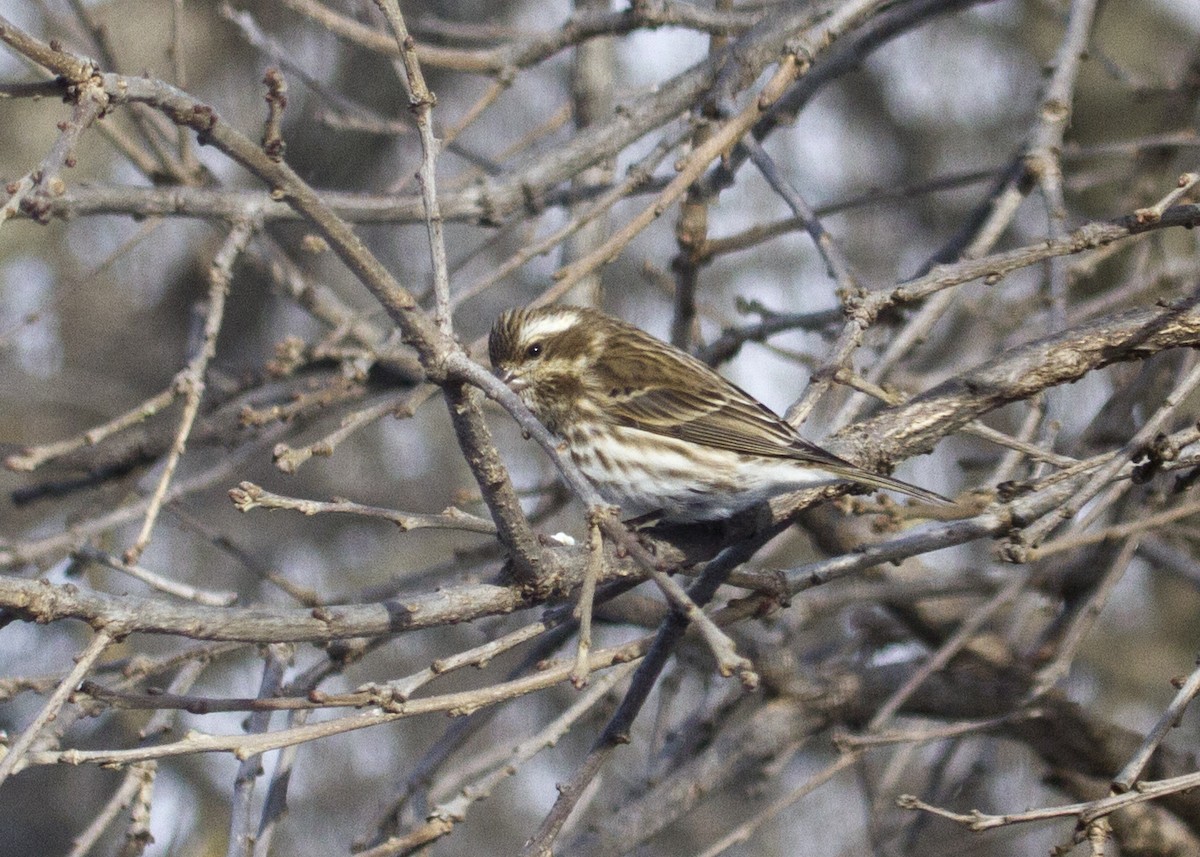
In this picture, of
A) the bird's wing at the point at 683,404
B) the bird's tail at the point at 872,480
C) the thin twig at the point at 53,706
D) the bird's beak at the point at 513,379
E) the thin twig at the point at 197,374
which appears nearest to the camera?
the thin twig at the point at 53,706

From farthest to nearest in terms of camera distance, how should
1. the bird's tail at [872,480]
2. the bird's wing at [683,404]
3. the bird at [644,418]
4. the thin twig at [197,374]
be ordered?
the bird's wing at [683,404], the bird at [644,418], the bird's tail at [872,480], the thin twig at [197,374]

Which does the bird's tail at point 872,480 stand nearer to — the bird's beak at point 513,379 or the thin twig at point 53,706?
the bird's beak at point 513,379

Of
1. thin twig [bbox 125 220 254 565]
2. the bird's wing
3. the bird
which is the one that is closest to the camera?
thin twig [bbox 125 220 254 565]

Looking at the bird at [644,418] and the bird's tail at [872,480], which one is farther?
the bird at [644,418]

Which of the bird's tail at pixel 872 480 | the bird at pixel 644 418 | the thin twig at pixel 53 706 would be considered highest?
the bird at pixel 644 418

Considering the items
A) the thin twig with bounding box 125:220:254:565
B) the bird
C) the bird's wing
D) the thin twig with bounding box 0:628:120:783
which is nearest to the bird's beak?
the bird

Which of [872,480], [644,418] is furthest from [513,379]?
[872,480]

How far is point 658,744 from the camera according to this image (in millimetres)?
5277

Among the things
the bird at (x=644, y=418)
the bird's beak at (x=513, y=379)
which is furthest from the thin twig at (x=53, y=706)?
the bird's beak at (x=513, y=379)

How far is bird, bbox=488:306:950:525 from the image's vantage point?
13.1 ft

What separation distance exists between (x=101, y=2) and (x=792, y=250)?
5.43m

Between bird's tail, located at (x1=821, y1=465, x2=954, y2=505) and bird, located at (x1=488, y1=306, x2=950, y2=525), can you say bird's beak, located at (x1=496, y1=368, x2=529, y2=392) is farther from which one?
bird's tail, located at (x1=821, y1=465, x2=954, y2=505)

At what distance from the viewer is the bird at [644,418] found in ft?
13.1

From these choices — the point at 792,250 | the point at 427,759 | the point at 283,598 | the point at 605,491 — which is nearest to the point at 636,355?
the point at 605,491
